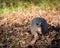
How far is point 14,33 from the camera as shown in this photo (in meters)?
5.62

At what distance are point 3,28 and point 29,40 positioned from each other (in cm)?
97

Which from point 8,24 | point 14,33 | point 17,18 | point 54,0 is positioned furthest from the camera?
point 54,0

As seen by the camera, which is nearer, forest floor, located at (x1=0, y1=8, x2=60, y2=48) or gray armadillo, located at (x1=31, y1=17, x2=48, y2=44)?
forest floor, located at (x1=0, y1=8, x2=60, y2=48)

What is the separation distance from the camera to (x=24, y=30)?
5.73 m

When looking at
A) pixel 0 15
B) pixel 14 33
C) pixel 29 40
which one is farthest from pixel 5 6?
pixel 29 40

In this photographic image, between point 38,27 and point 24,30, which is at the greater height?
point 38,27

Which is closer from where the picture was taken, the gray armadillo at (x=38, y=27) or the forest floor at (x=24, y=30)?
the forest floor at (x=24, y=30)

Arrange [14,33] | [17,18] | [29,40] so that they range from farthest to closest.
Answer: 1. [17,18]
2. [14,33]
3. [29,40]

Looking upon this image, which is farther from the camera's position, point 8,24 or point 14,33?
point 8,24

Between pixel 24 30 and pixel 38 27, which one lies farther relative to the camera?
pixel 24 30

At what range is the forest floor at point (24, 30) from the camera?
16.8 feet

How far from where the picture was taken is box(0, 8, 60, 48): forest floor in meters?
5.11

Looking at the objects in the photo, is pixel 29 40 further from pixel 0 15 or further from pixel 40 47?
pixel 0 15

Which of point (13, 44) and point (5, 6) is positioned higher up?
point (5, 6)
